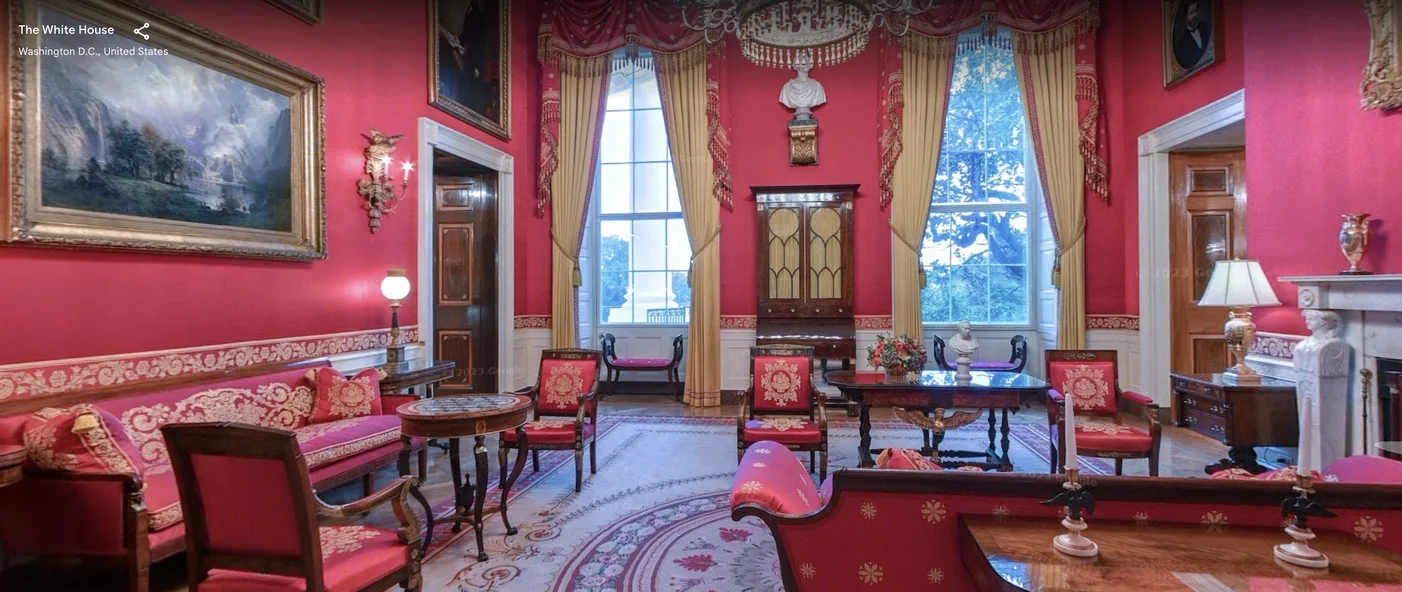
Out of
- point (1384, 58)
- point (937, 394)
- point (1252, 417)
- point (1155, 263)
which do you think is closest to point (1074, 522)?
point (937, 394)

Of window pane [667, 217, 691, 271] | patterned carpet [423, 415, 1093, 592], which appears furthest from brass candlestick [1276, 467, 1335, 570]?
window pane [667, 217, 691, 271]

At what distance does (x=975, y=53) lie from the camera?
6.82m

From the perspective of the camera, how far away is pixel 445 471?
422 centimetres

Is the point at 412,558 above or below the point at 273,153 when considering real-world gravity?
below

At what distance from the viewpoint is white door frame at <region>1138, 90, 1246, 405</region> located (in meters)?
5.46

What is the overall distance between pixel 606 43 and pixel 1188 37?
565 centimetres

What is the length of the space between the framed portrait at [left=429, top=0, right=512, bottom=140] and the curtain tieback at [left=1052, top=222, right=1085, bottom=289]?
6.11m

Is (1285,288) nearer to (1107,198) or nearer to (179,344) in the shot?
(1107,198)

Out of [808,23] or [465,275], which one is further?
[465,275]

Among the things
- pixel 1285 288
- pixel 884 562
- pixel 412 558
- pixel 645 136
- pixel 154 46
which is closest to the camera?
pixel 884 562

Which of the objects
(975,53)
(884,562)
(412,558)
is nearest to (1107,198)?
(975,53)

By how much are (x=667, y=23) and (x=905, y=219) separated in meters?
3.52

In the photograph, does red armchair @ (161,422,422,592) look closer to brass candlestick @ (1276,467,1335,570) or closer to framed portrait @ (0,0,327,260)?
framed portrait @ (0,0,327,260)

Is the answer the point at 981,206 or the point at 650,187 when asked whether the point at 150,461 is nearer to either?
the point at 650,187
